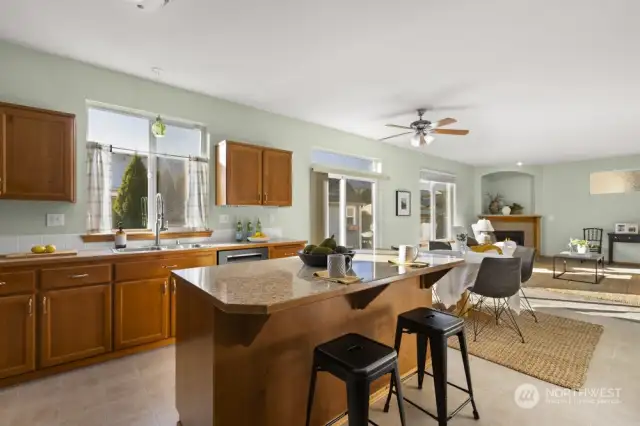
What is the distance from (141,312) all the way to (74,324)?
0.48 meters

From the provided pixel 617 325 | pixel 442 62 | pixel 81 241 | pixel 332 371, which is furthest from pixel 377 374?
pixel 617 325

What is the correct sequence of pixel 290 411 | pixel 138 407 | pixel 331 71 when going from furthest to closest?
pixel 331 71, pixel 138 407, pixel 290 411

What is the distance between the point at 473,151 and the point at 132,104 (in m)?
6.47

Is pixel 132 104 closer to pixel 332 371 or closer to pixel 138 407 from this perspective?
pixel 138 407

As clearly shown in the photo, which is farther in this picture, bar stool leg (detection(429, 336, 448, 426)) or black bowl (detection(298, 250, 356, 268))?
black bowl (detection(298, 250, 356, 268))

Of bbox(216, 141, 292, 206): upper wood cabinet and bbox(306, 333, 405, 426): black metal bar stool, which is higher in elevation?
bbox(216, 141, 292, 206): upper wood cabinet

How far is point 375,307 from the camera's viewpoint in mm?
2264

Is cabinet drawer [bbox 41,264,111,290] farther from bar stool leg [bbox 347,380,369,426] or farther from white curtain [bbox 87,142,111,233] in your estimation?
bar stool leg [bbox 347,380,369,426]

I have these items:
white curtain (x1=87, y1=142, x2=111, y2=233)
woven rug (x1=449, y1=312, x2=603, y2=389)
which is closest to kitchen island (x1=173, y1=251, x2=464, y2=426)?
woven rug (x1=449, y1=312, x2=603, y2=389)

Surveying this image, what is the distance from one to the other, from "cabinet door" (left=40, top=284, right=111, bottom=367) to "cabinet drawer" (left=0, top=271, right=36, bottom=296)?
0.38ft

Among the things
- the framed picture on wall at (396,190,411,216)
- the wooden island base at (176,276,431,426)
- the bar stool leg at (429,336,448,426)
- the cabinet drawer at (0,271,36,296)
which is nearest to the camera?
the wooden island base at (176,276,431,426)

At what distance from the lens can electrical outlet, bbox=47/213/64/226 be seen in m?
3.04

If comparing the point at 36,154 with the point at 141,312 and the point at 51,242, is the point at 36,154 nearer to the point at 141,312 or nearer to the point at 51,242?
the point at 51,242
